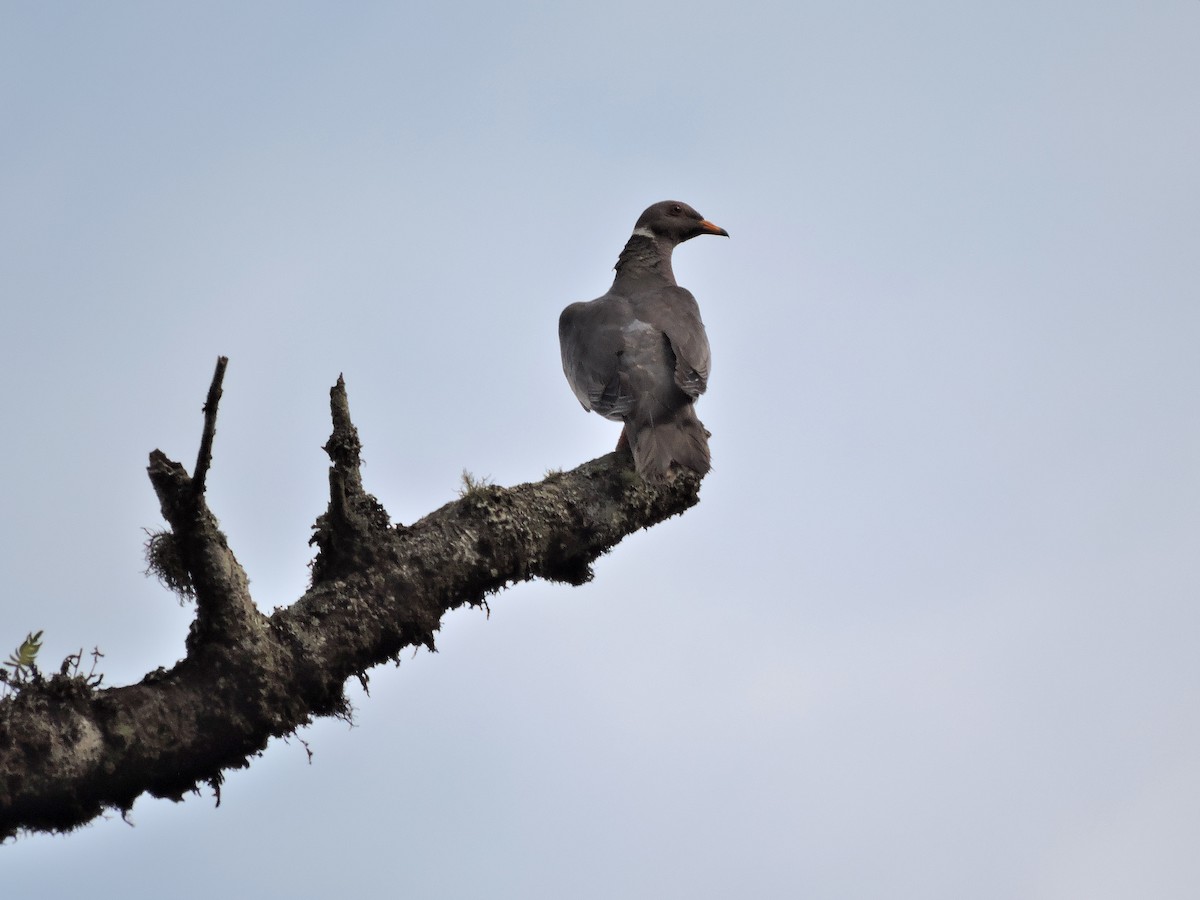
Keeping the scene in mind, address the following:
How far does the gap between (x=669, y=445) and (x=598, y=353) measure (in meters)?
1.45

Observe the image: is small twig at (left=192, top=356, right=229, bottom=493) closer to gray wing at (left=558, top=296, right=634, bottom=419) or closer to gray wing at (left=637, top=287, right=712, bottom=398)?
gray wing at (left=558, top=296, right=634, bottom=419)

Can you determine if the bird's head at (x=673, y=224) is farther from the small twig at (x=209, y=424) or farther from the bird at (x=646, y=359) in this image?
the small twig at (x=209, y=424)

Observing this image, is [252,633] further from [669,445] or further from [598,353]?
[598,353]

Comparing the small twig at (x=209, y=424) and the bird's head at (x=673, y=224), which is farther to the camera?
the bird's head at (x=673, y=224)

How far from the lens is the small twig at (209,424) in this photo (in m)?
3.71

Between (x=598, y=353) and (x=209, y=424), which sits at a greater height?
(x=598, y=353)

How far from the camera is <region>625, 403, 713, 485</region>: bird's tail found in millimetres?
5637

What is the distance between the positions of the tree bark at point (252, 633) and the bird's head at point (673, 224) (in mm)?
4191

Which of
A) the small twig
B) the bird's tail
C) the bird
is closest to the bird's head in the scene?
the bird

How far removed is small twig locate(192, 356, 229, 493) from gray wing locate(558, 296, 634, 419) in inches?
121

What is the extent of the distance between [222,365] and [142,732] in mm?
1199

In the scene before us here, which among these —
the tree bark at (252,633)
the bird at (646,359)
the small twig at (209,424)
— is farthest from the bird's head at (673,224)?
the small twig at (209,424)

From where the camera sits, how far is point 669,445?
237 inches

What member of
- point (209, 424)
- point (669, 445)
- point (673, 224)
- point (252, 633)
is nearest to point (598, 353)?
point (669, 445)
